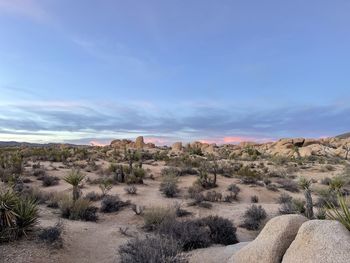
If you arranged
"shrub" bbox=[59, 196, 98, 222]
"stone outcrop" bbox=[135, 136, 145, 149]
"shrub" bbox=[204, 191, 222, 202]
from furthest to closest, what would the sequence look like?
"stone outcrop" bbox=[135, 136, 145, 149]
"shrub" bbox=[204, 191, 222, 202]
"shrub" bbox=[59, 196, 98, 222]

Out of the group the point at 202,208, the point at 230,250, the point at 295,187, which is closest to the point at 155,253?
the point at 230,250

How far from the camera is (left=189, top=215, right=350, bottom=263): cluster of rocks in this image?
15.8 ft

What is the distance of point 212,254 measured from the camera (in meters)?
7.99

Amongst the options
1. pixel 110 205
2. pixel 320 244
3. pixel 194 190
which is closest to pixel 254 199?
pixel 194 190

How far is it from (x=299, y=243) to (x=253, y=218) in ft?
23.4

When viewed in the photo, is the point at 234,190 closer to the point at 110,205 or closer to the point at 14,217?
the point at 110,205

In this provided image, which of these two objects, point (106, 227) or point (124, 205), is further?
point (124, 205)

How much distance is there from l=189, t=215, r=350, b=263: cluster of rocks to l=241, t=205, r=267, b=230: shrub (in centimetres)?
535

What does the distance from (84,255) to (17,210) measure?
5.93 feet

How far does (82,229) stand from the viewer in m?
10.1

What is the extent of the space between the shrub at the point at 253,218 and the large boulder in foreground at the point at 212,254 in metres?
3.56

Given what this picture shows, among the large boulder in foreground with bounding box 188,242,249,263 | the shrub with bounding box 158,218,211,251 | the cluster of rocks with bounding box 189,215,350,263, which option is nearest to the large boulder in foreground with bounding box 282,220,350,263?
Result: the cluster of rocks with bounding box 189,215,350,263

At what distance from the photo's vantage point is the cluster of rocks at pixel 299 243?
4.81 meters

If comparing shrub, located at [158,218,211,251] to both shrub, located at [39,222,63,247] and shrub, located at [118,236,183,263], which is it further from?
shrub, located at [39,222,63,247]
